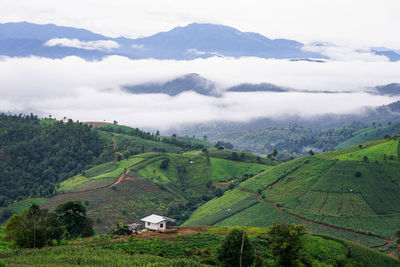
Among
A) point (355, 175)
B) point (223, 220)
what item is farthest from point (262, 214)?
point (355, 175)

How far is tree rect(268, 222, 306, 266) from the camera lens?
238 feet

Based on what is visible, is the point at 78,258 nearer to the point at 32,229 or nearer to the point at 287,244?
the point at 32,229

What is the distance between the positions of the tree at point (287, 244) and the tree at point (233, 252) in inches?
259

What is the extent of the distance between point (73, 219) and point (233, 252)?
47.6 meters

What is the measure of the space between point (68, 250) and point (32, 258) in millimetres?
7061

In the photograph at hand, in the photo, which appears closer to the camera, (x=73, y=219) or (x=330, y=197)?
(x=73, y=219)

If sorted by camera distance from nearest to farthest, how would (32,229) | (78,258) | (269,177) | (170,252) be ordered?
1. (78,258)
2. (32,229)
3. (170,252)
4. (269,177)

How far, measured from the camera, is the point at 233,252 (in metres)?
67.7

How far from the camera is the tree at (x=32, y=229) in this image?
7100 cm

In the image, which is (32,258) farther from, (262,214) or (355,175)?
(355,175)

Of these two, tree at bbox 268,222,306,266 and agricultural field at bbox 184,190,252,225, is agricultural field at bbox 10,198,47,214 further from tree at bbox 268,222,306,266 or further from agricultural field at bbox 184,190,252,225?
tree at bbox 268,222,306,266

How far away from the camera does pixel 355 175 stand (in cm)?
16200

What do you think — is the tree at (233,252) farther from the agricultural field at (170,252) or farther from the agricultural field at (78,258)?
the agricultural field at (78,258)

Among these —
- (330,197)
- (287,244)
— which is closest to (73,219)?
(287,244)
